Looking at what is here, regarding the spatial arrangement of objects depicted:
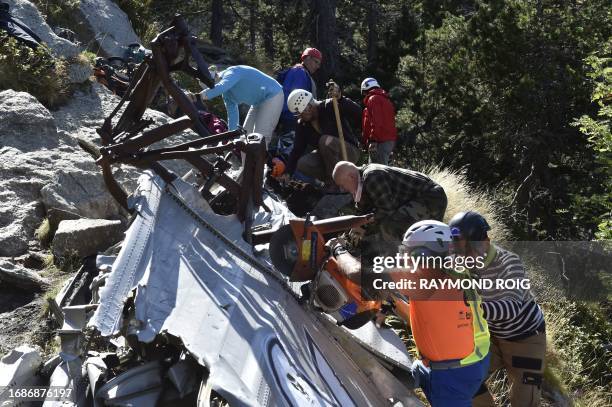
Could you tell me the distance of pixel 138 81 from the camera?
5719mm

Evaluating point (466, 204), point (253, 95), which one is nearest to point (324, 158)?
point (253, 95)

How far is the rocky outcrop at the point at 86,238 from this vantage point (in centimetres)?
681

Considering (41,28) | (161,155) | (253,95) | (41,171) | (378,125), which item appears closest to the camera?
(161,155)

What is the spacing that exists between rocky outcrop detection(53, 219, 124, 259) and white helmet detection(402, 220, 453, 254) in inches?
150

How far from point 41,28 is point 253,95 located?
5.98 metres

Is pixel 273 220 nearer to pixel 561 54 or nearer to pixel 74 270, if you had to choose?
pixel 74 270

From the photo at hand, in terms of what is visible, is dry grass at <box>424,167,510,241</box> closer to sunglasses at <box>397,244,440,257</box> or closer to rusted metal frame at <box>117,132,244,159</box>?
rusted metal frame at <box>117,132,244,159</box>

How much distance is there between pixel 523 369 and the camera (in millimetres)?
4445

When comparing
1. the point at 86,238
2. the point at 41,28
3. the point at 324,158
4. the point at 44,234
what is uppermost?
the point at 324,158

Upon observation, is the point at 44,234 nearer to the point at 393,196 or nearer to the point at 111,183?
the point at 111,183

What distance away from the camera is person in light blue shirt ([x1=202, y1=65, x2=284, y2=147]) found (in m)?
7.68

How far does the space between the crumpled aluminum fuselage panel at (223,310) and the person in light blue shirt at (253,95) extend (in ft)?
10.8

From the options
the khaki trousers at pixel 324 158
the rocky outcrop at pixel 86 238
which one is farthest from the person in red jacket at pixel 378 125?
the rocky outcrop at pixel 86 238

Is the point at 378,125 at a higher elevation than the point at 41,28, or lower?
higher
